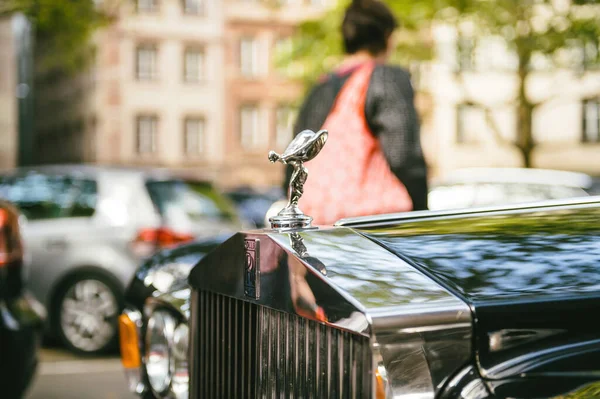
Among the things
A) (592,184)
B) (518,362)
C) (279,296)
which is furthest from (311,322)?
(592,184)

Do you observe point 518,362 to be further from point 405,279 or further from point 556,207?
point 556,207

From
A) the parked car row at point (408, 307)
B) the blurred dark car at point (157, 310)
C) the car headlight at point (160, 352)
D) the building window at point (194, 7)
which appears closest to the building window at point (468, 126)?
the building window at point (194, 7)

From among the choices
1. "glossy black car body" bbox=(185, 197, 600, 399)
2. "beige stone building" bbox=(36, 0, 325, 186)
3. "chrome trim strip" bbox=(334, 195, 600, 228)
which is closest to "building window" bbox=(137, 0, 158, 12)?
"beige stone building" bbox=(36, 0, 325, 186)

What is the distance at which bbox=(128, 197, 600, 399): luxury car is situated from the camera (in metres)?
1.50

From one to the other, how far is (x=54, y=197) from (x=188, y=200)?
1267mm

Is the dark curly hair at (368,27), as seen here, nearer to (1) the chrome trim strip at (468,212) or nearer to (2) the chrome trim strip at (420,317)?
(1) the chrome trim strip at (468,212)

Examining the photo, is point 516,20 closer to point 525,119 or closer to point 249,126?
point 525,119

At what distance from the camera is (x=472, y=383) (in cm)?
151

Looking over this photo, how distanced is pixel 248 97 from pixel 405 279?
1643 inches

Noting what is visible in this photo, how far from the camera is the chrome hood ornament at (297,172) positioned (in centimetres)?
203

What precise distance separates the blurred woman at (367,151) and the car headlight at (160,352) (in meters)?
0.86

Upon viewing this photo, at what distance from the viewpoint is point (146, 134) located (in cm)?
4131

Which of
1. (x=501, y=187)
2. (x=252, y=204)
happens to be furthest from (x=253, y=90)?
(x=501, y=187)

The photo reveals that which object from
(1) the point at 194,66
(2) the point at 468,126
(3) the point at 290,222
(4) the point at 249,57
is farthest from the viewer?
(4) the point at 249,57
